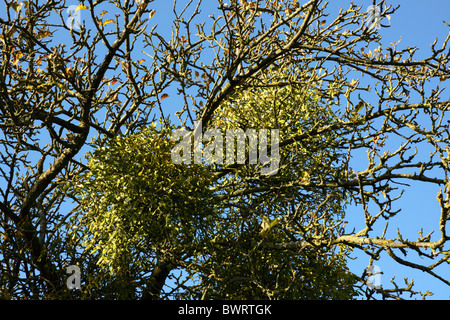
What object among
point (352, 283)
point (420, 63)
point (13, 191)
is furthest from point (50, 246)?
point (420, 63)

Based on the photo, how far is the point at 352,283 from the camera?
5.05m

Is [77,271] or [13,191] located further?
[13,191]

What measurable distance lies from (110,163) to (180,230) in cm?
84

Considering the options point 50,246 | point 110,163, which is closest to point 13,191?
point 50,246

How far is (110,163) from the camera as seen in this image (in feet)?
15.2

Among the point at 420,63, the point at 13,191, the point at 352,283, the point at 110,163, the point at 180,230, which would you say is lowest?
the point at 352,283

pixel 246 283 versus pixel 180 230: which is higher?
pixel 180 230
